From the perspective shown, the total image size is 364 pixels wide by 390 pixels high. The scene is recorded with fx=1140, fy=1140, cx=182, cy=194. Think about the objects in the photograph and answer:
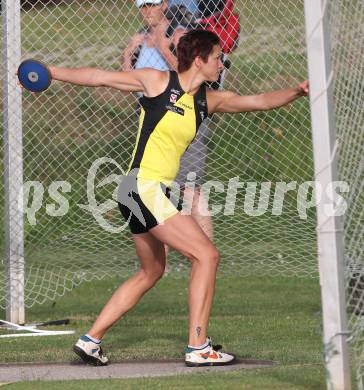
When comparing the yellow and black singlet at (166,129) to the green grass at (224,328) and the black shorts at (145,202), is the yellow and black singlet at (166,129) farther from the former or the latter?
Result: the green grass at (224,328)

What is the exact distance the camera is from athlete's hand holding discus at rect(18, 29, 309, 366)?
660cm

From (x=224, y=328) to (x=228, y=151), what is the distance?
1690 mm

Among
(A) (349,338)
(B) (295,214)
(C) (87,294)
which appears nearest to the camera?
(A) (349,338)

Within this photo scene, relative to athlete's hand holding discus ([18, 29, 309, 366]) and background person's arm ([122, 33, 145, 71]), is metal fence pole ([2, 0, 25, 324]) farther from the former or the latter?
athlete's hand holding discus ([18, 29, 309, 366])

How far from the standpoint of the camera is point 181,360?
22.7ft

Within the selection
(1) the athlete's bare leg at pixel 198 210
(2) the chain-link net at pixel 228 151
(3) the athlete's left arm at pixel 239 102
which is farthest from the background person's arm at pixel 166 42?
(3) the athlete's left arm at pixel 239 102

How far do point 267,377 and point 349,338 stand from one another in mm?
816

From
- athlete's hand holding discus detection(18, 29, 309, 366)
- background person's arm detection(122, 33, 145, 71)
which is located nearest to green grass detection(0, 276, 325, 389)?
athlete's hand holding discus detection(18, 29, 309, 366)

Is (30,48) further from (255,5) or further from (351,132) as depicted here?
(351,132)

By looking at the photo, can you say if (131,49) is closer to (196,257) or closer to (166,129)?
(166,129)

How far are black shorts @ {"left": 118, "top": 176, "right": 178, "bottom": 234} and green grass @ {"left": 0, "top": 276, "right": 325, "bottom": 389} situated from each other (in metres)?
0.95

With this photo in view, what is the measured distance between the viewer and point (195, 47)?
6754 mm

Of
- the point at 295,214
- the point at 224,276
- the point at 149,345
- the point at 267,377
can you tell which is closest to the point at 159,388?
the point at 267,377

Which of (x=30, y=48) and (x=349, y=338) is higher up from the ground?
(x=30, y=48)
